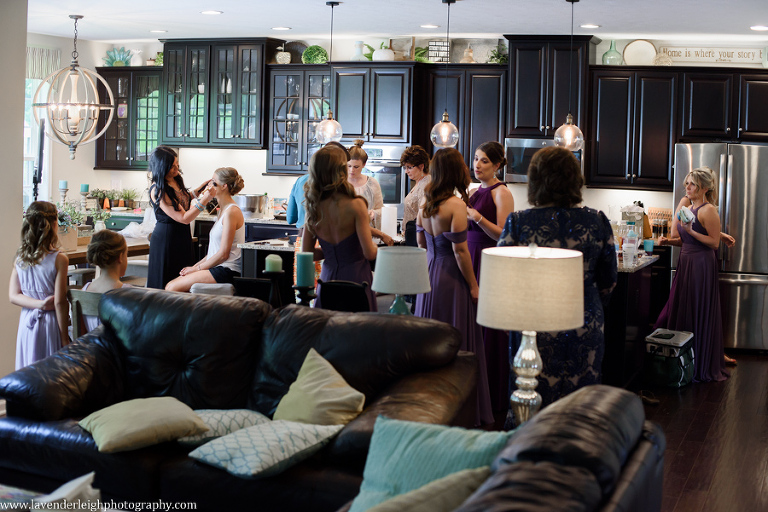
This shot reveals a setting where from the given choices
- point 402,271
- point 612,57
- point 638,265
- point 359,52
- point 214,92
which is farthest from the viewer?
point 214,92

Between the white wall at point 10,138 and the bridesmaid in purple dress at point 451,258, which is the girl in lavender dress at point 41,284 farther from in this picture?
the bridesmaid in purple dress at point 451,258

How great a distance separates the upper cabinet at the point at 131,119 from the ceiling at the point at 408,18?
0.74 meters

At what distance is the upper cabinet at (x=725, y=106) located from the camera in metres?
7.57

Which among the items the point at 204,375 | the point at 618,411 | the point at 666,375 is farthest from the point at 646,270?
the point at 618,411


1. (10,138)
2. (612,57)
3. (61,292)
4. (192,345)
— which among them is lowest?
(192,345)

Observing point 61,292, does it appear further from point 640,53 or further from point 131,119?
point 640,53

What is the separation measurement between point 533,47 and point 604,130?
105 centimetres

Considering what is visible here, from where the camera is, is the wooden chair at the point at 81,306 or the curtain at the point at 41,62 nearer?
the wooden chair at the point at 81,306

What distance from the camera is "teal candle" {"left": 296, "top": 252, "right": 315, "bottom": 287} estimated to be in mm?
3867

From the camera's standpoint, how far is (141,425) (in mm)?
2934

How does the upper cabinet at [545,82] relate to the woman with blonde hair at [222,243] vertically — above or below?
above

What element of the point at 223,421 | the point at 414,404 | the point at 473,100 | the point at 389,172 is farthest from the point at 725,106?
the point at 223,421

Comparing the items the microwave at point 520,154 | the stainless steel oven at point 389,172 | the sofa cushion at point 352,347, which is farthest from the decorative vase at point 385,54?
the sofa cushion at point 352,347

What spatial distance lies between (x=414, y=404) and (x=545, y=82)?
5713mm
